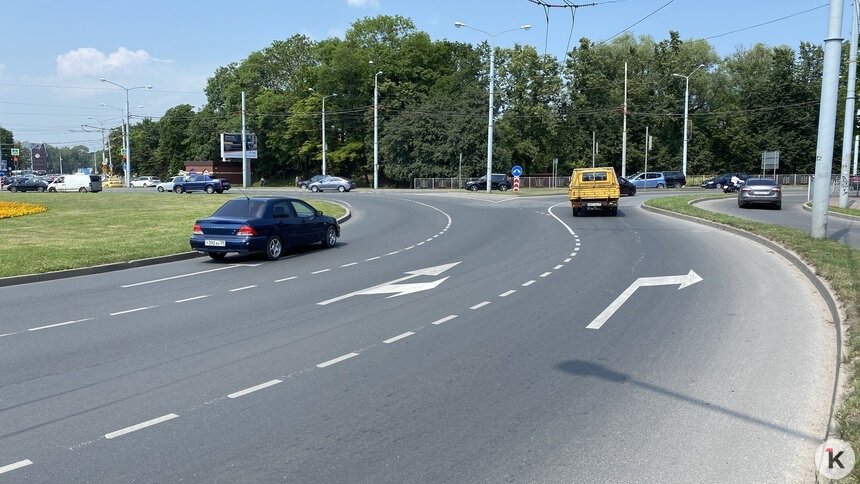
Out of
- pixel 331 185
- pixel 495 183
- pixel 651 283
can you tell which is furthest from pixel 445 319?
pixel 331 185

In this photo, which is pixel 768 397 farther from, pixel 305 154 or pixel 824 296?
pixel 305 154

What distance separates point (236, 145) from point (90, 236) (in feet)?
213

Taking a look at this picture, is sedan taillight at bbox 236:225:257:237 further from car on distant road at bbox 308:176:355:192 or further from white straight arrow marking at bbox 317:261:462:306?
car on distant road at bbox 308:176:355:192

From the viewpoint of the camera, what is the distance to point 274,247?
609 inches

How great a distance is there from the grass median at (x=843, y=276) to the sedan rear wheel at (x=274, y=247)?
11.1 metres

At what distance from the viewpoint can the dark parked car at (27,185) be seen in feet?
198

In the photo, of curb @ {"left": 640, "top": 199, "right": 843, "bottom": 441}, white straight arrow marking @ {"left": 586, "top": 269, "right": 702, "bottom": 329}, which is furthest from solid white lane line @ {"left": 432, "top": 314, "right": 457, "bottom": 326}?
curb @ {"left": 640, "top": 199, "right": 843, "bottom": 441}

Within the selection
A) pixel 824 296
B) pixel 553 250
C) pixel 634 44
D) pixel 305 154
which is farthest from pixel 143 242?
pixel 634 44

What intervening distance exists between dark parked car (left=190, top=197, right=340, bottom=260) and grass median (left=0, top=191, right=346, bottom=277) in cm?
159

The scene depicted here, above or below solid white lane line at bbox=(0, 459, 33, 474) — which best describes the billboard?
above

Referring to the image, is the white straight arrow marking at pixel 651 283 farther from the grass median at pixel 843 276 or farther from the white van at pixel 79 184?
the white van at pixel 79 184

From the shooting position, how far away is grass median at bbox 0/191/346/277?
1412 cm

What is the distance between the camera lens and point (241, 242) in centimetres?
1466

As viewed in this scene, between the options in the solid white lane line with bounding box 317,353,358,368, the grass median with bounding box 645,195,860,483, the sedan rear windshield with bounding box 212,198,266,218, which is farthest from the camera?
the sedan rear windshield with bounding box 212,198,266,218
